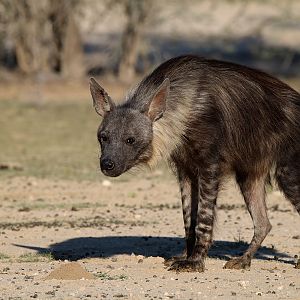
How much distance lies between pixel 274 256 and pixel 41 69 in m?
14.7

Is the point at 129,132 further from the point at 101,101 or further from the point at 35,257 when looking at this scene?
the point at 35,257

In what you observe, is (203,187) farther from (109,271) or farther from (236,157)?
(109,271)

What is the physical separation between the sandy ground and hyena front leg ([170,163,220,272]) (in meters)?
0.12

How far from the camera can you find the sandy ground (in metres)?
7.33

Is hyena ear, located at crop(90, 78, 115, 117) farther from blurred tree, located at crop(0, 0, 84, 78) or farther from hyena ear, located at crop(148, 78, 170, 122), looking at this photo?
blurred tree, located at crop(0, 0, 84, 78)

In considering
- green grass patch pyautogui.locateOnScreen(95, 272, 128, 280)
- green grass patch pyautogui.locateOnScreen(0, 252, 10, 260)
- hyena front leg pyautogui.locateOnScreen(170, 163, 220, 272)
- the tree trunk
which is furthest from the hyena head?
the tree trunk

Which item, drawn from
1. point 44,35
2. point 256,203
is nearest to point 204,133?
point 256,203

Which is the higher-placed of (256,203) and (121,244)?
(256,203)

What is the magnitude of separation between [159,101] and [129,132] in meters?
0.32

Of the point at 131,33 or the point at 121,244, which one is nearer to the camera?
the point at 121,244

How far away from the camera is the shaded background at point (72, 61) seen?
672 inches

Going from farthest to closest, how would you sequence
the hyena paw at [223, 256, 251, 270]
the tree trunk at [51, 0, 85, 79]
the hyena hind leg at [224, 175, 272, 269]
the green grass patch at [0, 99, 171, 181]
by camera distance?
the tree trunk at [51, 0, 85, 79]
the green grass patch at [0, 99, 171, 181]
the hyena hind leg at [224, 175, 272, 269]
the hyena paw at [223, 256, 251, 270]

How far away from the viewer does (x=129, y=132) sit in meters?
8.01

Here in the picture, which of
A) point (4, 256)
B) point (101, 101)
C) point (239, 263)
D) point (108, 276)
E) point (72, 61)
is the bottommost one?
point (72, 61)
